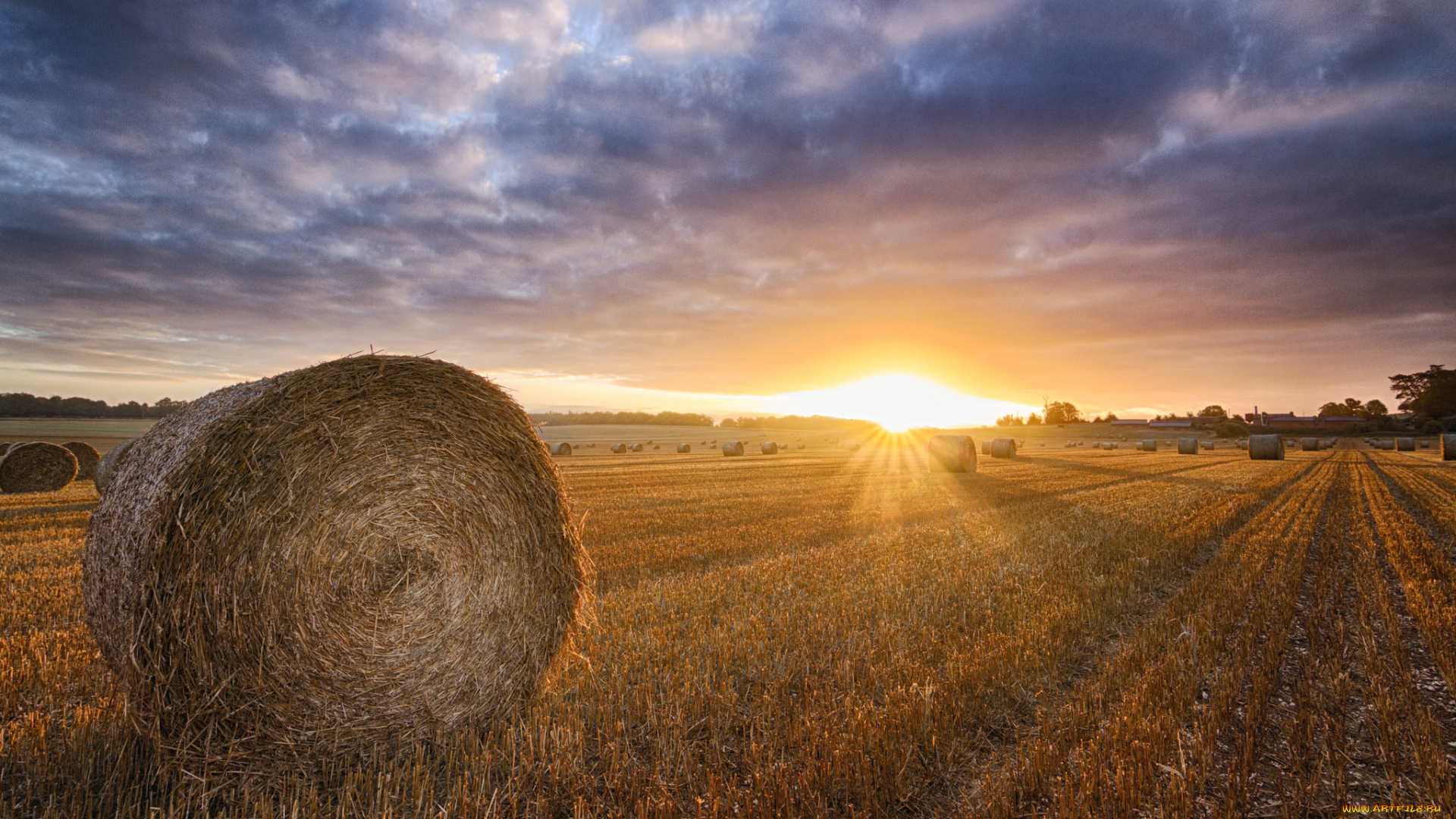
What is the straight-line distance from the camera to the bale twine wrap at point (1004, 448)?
128 ft

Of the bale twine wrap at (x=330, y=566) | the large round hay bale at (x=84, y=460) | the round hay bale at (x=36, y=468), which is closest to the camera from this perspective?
the bale twine wrap at (x=330, y=566)

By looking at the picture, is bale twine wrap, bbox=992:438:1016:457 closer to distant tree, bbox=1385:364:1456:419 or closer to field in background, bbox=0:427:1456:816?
field in background, bbox=0:427:1456:816

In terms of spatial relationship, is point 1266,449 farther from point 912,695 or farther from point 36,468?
point 36,468

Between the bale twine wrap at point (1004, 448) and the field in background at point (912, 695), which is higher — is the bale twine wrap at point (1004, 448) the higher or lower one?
the higher one

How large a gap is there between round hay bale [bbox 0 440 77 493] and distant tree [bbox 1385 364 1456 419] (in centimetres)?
12426

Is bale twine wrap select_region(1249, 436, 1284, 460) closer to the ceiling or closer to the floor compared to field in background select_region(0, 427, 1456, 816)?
closer to the ceiling

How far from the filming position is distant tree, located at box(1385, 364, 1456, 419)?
86.8 m

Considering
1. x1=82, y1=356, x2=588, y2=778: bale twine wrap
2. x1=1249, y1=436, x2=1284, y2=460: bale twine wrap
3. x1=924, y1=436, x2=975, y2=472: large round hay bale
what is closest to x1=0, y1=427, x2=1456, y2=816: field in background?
x1=82, y1=356, x2=588, y2=778: bale twine wrap

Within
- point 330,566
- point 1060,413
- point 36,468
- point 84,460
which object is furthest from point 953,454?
point 1060,413

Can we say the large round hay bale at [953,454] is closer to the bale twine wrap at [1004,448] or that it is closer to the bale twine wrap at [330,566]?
the bale twine wrap at [1004,448]

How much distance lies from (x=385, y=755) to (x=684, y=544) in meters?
6.32

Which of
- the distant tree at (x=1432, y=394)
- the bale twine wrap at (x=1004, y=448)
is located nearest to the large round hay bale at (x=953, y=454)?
the bale twine wrap at (x=1004, y=448)

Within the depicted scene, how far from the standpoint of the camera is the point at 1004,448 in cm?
3912

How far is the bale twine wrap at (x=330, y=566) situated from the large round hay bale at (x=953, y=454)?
24.3 meters
